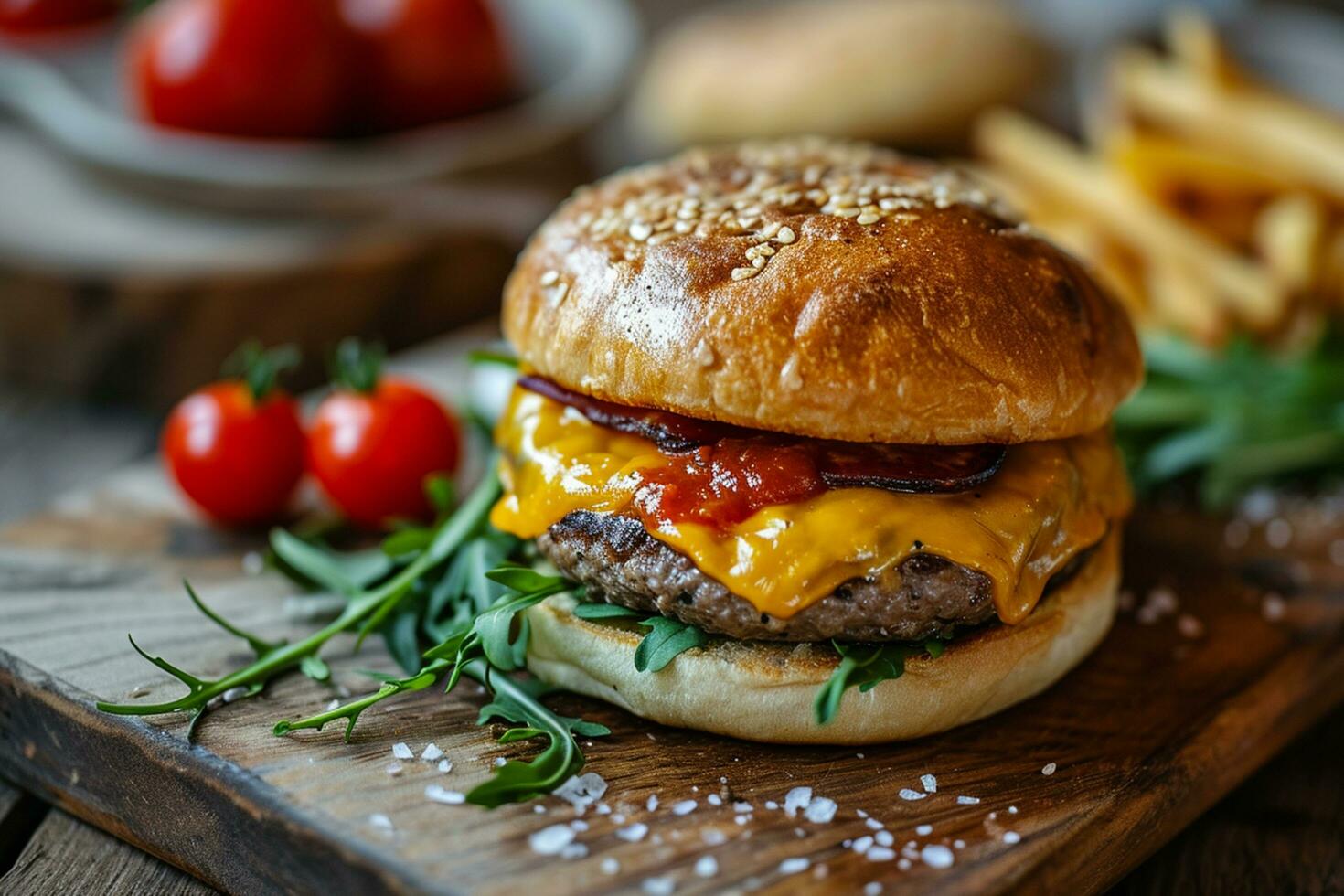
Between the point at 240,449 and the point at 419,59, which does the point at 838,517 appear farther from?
the point at 419,59

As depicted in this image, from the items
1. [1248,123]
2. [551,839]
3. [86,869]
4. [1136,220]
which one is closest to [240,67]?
[1136,220]

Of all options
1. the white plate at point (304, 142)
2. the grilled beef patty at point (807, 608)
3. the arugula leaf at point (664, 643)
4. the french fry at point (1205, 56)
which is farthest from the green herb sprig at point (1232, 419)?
the white plate at point (304, 142)

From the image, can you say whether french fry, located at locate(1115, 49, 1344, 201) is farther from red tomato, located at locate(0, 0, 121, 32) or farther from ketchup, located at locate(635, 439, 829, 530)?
red tomato, located at locate(0, 0, 121, 32)

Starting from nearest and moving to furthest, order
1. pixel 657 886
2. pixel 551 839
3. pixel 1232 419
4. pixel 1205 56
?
pixel 657 886 < pixel 551 839 < pixel 1232 419 < pixel 1205 56

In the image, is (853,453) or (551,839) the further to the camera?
(853,453)

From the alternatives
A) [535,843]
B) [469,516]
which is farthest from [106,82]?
[535,843]

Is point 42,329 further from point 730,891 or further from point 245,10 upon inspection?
point 730,891

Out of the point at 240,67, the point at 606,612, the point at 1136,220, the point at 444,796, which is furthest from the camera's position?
the point at 240,67
